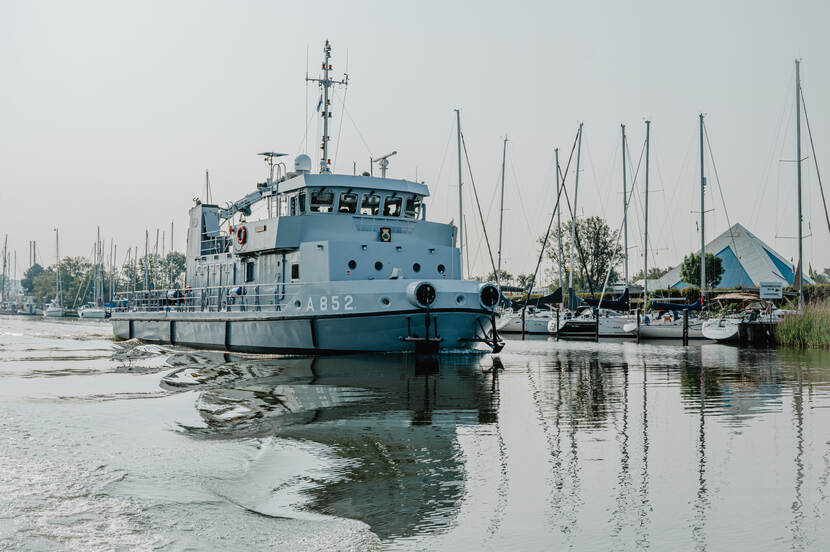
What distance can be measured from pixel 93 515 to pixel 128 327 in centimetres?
2741

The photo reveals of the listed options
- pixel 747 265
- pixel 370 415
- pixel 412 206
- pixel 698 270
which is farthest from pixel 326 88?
pixel 747 265

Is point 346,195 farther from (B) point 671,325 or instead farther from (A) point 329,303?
(B) point 671,325

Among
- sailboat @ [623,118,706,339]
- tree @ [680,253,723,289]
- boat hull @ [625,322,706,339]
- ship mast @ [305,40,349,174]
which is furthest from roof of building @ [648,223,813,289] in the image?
ship mast @ [305,40,349,174]

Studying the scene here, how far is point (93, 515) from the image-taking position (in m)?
6.00

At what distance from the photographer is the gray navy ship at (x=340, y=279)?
1914cm

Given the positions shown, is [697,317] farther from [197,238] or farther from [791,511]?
[791,511]

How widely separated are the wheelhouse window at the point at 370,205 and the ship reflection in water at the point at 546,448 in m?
5.98

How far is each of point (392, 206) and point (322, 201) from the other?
2338mm

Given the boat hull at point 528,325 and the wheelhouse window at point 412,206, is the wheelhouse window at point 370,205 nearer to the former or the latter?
the wheelhouse window at point 412,206

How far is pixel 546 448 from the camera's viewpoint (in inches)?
345

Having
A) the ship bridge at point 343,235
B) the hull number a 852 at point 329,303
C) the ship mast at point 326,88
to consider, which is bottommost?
the hull number a 852 at point 329,303

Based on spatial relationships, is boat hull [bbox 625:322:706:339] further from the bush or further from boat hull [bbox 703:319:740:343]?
the bush

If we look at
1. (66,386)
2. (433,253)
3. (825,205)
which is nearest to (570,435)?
(66,386)

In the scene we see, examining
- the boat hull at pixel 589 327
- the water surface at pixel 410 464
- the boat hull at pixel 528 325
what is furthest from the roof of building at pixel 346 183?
the boat hull at pixel 528 325
